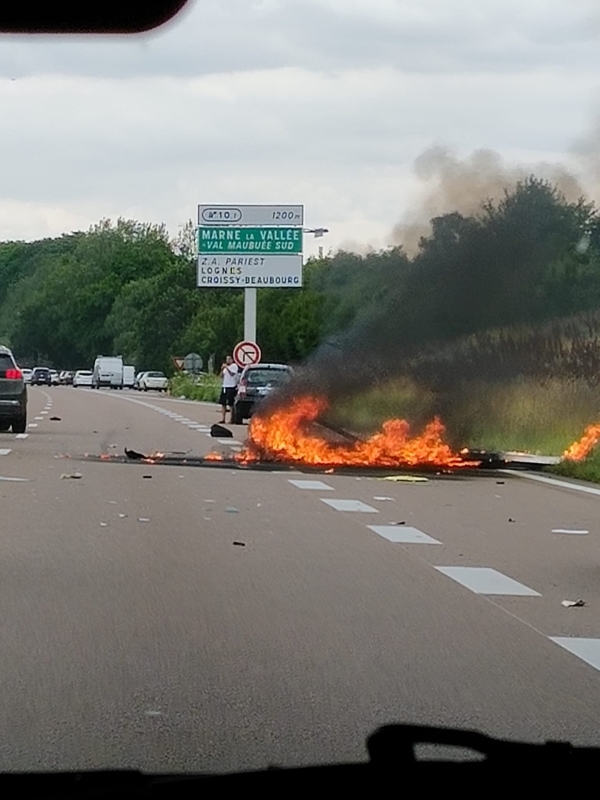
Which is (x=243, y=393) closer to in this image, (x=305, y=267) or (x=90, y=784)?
(x=305, y=267)

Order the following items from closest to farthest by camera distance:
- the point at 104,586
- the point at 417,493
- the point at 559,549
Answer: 1. the point at 104,586
2. the point at 559,549
3. the point at 417,493

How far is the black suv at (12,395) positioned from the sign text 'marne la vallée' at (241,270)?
389cm

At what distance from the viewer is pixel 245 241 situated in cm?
3450

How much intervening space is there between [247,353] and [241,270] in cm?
A: 299

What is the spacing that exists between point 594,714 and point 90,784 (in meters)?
2.68

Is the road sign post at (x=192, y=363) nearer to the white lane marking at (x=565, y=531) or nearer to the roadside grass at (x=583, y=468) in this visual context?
the roadside grass at (x=583, y=468)

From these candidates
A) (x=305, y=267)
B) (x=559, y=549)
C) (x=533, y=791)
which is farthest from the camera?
(x=305, y=267)

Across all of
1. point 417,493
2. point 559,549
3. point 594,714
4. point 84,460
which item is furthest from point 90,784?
point 84,460

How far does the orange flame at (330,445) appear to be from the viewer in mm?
24094

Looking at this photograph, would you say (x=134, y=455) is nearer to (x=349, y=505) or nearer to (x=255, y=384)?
(x=255, y=384)

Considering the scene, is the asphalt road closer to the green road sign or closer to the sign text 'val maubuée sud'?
the sign text 'val maubuée sud'

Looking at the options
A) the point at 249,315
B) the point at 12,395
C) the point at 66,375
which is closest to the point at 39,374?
the point at 12,395

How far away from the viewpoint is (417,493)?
1939cm

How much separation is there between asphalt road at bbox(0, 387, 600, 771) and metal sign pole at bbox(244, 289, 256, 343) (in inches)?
574
